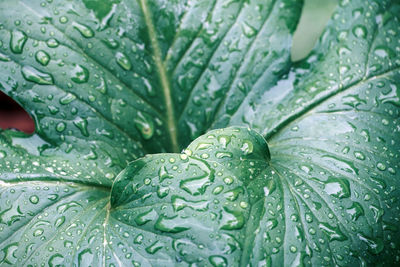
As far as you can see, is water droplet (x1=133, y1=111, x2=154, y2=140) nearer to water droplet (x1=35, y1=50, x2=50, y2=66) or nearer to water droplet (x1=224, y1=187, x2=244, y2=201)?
water droplet (x1=35, y1=50, x2=50, y2=66)

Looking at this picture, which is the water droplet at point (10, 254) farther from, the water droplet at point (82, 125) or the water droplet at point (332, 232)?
the water droplet at point (332, 232)

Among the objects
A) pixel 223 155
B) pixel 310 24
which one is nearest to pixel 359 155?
pixel 223 155

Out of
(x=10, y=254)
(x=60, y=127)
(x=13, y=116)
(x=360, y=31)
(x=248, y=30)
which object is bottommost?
(x=13, y=116)

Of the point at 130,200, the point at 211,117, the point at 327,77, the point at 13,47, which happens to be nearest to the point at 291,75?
the point at 327,77

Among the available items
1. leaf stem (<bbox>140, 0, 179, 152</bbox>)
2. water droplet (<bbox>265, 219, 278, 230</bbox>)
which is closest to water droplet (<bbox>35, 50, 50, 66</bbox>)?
leaf stem (<bbox>140, 0, 179, 152</bbox>)

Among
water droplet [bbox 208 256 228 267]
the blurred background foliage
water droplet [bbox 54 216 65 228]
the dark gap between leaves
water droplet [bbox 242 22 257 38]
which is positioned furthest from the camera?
the dark gap between leaves

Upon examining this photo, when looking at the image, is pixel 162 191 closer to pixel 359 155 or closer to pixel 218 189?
pixel 218 189
